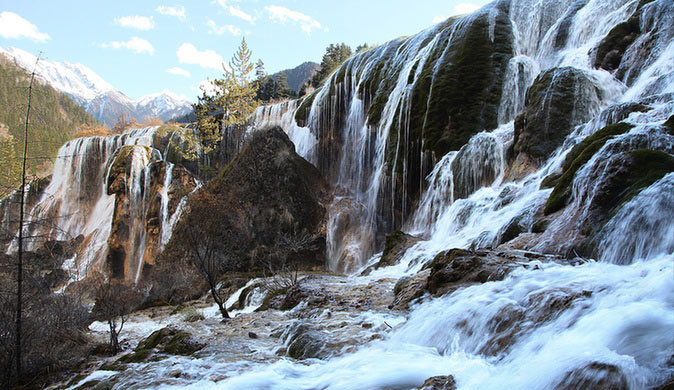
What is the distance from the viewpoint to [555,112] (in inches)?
484

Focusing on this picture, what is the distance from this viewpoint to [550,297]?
4.04 metres

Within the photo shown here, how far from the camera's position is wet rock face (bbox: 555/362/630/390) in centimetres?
260

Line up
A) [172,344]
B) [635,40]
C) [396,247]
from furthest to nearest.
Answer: [396,247] < [635,40] < [172,344]

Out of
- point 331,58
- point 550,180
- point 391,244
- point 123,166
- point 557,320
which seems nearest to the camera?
point 557,320

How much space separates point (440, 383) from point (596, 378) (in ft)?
3.85

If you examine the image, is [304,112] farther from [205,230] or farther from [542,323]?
[542,323]

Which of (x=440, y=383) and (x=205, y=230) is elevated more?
(x=440, y=383)

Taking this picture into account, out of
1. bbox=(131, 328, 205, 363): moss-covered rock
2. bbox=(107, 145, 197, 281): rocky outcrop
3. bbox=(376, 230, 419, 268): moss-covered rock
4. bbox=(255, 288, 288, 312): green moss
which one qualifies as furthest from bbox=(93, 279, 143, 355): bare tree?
bbox=(376, 230, 419, 268): moss-covered rock

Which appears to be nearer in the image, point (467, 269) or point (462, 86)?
point (467, 269)

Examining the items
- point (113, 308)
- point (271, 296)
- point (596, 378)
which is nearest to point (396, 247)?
point (271, 296)

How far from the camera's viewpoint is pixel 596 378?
2693 millimetres

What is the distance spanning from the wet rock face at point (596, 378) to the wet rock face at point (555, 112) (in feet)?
32.6

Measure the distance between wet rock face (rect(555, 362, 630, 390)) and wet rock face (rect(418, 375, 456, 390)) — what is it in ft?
2.78

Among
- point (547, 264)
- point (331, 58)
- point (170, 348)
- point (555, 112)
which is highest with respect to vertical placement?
point (331, 58)
